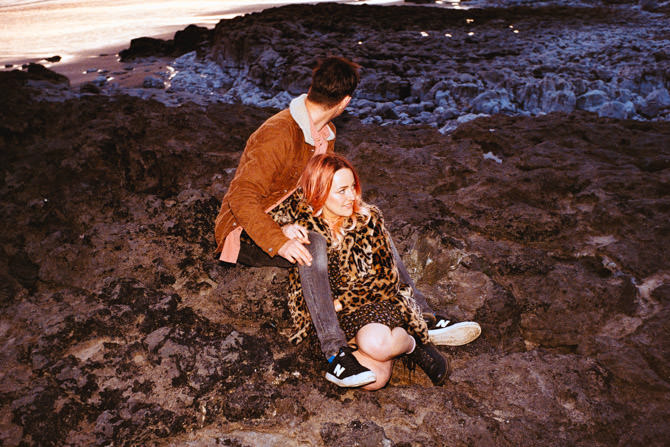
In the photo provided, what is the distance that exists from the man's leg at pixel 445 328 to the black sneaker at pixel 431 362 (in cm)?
13

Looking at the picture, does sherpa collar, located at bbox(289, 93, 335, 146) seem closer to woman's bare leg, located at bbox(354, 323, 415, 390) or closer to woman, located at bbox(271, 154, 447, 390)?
woman, located at bbox(271, 154, 447, 390)

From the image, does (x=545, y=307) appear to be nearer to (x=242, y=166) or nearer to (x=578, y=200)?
(x=578, y=200)

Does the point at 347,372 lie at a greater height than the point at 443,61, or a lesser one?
lesser

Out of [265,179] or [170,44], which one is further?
[170,44]

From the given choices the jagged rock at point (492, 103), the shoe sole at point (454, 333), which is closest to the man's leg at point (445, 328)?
the shoe sole at point (454, 333)

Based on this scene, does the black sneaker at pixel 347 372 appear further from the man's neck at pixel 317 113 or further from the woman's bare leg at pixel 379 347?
the man's neck at pixel 317 113

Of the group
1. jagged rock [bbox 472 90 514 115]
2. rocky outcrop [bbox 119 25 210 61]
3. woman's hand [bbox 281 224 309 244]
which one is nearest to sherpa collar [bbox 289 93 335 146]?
woman's hand [bbox 281 224 309 244]

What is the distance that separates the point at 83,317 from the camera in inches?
99.2

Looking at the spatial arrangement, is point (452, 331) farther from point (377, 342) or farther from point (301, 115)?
point (301, 115)

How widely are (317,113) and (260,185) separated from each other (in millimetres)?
559

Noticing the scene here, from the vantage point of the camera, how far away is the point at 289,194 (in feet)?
9.01

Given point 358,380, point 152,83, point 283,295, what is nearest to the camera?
point 358,380

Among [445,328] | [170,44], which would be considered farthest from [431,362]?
[170,44]

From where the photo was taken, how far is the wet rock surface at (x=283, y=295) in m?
2.11
